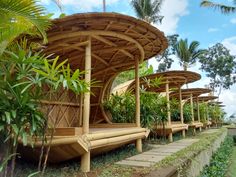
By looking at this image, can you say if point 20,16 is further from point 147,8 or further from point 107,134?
point 147,8

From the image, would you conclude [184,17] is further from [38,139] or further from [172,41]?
[38,139]

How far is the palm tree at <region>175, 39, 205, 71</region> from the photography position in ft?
87.8

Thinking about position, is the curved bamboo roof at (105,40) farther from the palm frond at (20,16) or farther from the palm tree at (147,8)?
the palm tree at (147,8)

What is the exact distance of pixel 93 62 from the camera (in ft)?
24.6

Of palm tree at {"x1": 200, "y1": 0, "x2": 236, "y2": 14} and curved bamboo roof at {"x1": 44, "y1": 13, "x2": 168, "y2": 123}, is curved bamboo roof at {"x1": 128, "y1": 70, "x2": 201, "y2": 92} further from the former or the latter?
palm tree at {"x1": 200, "y1": 0, "x2": 236, "y2": 14}

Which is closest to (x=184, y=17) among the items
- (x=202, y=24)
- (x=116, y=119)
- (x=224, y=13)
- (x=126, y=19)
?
(x=202, y=24)

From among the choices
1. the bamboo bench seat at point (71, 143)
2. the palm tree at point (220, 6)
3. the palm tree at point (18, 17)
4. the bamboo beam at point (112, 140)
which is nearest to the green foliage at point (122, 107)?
the bamboo beam at point (112, 140)

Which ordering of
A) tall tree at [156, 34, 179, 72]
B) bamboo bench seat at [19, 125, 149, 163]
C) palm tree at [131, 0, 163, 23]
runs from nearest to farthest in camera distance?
1. bamboo bench seat at [19, 125, 149, 163]
2. palm tree at [131, 0, 163, 23]
3. tall tree at [156, 34, 179, 72]

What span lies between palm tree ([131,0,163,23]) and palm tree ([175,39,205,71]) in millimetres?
4741

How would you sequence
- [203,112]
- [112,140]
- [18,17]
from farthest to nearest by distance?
[203,112] → [112,140] → [18,17]

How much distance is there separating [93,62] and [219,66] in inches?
1043

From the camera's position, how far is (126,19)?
4.78 m

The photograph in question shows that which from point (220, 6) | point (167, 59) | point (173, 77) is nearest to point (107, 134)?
point (173, 77)

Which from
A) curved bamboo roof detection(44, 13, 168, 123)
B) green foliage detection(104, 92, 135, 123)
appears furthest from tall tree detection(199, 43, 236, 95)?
curved bamboo roof detection(44, 13, 168, 123)
